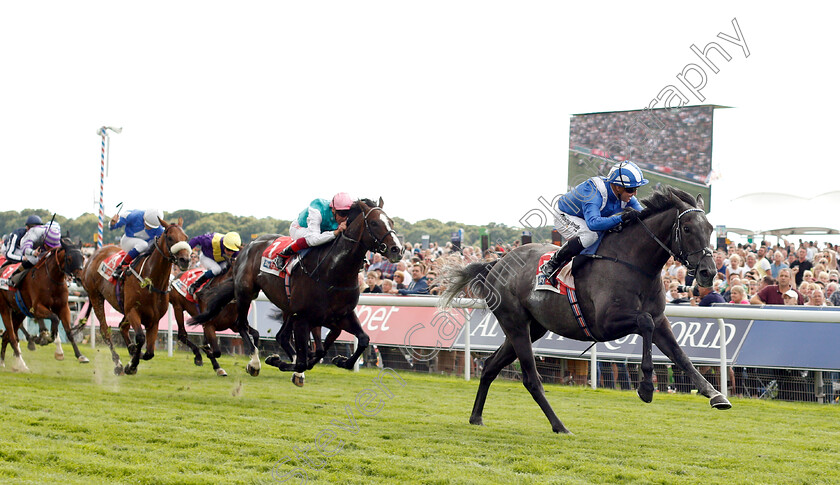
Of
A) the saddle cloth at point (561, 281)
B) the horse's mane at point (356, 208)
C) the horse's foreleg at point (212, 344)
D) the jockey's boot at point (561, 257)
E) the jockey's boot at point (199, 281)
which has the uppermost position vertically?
the horse's mane at point (356, 208)

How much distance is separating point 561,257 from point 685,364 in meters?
1.26

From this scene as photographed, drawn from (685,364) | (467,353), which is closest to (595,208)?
(685,364)

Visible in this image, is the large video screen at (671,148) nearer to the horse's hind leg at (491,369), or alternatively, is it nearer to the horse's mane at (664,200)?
the horse's hind leg at (491,369)

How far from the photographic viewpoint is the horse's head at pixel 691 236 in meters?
5.33

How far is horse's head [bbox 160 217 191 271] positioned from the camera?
8.53 m

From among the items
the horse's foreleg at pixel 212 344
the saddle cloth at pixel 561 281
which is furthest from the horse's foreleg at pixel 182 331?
the saddle cloth at pixel 561 281

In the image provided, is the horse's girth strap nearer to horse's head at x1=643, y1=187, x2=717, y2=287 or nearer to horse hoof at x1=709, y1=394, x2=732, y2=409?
horse's head at x1=643, y1=187, x2=717, y2=287

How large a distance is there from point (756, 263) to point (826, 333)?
11.8 ft

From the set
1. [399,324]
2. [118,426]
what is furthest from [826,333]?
[118,426]

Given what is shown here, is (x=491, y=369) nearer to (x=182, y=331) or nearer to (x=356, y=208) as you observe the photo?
(x=356, y=208)

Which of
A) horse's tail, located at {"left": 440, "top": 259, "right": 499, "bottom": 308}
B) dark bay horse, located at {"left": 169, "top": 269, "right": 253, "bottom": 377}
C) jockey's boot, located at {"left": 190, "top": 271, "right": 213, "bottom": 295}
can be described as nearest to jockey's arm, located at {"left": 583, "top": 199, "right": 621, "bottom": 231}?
horse's tail, located at {"left": 440, "top": 259, "right": 499, "bottom": 308}

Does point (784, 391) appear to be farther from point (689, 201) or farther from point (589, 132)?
point (589, 132)

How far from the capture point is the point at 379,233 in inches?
270

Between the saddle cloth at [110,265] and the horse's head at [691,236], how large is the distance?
6.52 meters
